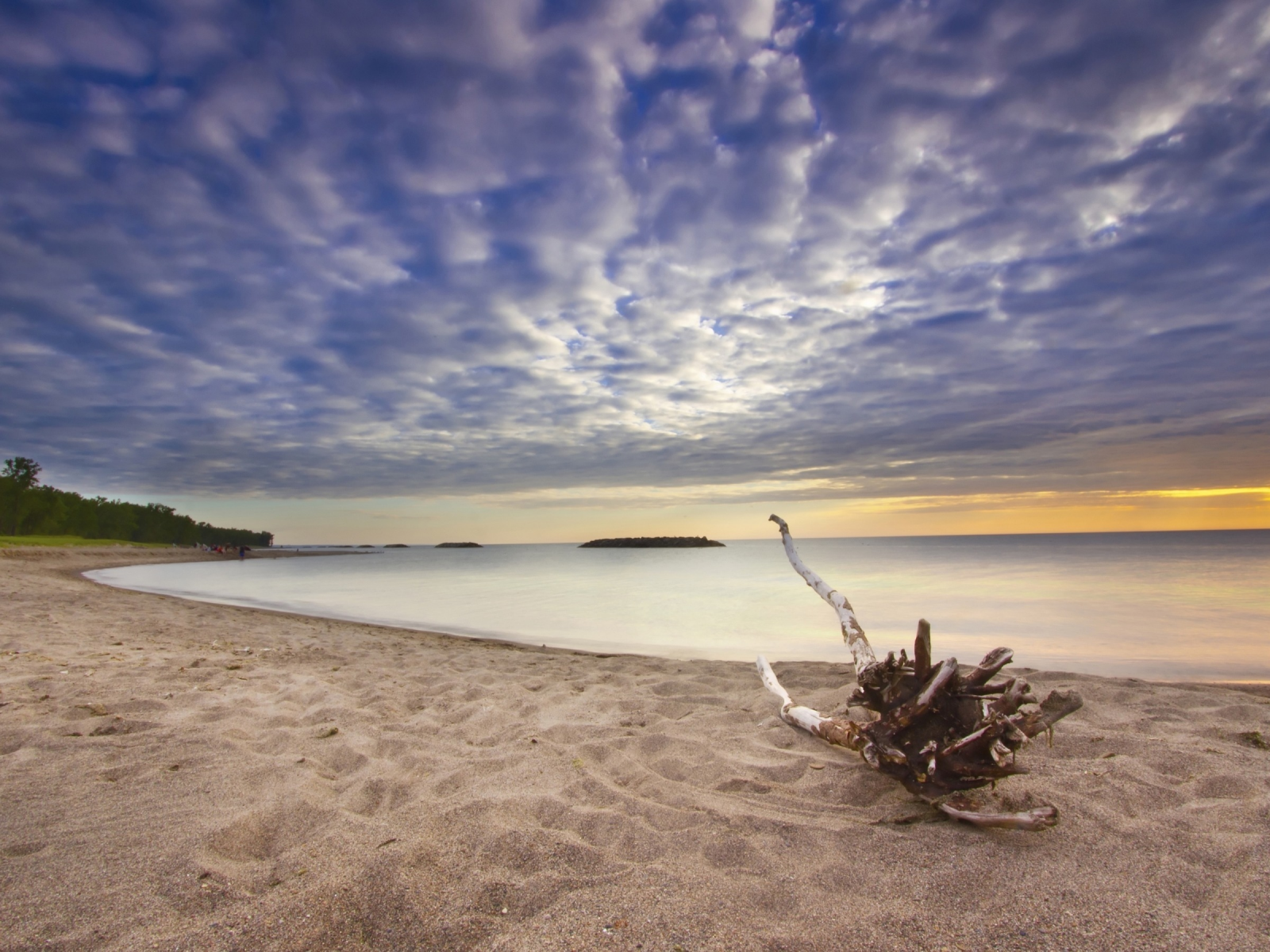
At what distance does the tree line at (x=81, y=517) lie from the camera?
5759 cm

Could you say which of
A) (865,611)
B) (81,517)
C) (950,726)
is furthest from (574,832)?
(81,517)

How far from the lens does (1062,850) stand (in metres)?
2.57

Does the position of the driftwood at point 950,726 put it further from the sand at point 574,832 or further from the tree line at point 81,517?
the tree line at point 81,517

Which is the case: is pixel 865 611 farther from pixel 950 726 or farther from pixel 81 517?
pixel 81 517

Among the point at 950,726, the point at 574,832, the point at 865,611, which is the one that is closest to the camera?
the point at 574,832

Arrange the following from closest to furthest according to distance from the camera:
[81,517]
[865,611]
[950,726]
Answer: [950,726]
[865,611]
[81,517]

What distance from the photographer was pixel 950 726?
3189mm

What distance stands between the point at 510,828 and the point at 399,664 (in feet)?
17.3

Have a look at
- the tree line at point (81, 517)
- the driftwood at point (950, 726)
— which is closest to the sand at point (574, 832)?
the driftwood at point (950, 726)

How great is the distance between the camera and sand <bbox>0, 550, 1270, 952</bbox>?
6.64ft

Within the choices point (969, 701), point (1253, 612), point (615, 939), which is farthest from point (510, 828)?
point (1253, 612)

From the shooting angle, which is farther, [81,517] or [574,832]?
[81,517]

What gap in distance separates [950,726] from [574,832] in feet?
6.91

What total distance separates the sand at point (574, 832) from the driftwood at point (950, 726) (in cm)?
15
